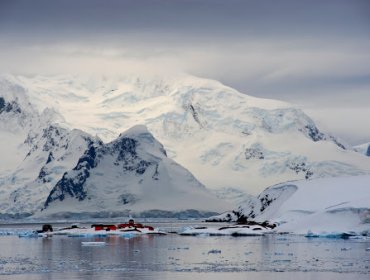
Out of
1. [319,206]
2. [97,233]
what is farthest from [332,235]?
[97,233]

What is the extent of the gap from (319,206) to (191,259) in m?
54.4

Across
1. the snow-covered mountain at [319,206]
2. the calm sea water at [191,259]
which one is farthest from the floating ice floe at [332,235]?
the calm sea water at [191,259]

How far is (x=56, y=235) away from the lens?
146 m

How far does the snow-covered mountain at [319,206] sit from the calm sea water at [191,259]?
6555 millimetres

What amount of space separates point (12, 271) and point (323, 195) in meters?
74.3

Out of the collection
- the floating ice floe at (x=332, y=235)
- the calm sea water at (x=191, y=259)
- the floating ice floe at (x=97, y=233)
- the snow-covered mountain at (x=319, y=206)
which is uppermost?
the snow-covered mountain at (x=319, y=206)

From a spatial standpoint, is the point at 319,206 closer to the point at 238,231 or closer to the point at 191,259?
the point at 238,231

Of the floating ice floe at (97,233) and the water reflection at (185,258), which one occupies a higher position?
the floating ice floe at (97,233)

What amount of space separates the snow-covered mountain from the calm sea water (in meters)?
6.55

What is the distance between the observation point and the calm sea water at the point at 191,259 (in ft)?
252

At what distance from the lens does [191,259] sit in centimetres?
9062

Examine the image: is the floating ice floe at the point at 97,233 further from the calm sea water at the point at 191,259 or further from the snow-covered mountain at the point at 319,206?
the snow-covered mountain at the point at 319,206

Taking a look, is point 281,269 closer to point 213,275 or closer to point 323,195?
point 213,275

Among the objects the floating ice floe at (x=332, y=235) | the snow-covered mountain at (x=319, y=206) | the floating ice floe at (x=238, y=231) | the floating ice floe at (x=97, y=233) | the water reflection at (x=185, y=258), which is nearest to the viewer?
the water reflection at (x=185, y=258)
